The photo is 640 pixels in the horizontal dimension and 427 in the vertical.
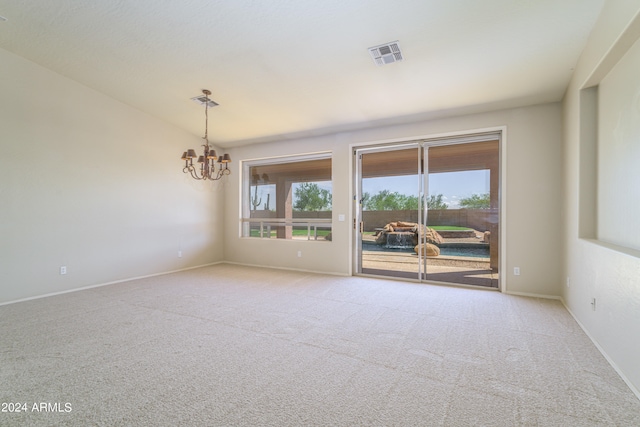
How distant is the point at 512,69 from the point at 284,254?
4.90 meters

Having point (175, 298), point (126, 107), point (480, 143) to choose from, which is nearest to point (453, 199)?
point (480, 143)

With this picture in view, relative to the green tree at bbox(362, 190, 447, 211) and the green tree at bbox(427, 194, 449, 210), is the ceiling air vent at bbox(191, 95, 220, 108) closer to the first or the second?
the green tree at bbox(362, 190, 447, 211)

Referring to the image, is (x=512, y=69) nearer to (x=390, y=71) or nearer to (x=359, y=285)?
(x=390, y=71)

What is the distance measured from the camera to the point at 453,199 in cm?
468

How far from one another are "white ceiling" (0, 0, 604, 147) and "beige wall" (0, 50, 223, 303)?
42 cm

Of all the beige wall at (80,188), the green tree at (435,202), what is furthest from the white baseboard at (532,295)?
the beige wall at (80,188)

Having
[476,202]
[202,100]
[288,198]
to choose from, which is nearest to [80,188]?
[202,100]

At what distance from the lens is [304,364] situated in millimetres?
2229

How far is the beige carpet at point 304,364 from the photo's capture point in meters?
1.68

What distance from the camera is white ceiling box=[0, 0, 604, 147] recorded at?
2.67 m

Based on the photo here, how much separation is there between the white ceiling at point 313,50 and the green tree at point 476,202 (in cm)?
135

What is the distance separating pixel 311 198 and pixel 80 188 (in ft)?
12.9

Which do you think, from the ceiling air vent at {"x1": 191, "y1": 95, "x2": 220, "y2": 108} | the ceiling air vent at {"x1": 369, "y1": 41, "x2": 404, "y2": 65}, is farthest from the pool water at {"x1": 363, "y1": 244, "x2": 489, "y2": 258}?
the ceiling air vent at {"x1": 191, "y1": 95, "x2": 220, "y2": 108}

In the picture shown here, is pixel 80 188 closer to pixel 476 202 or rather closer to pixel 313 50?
pixel 313 50
